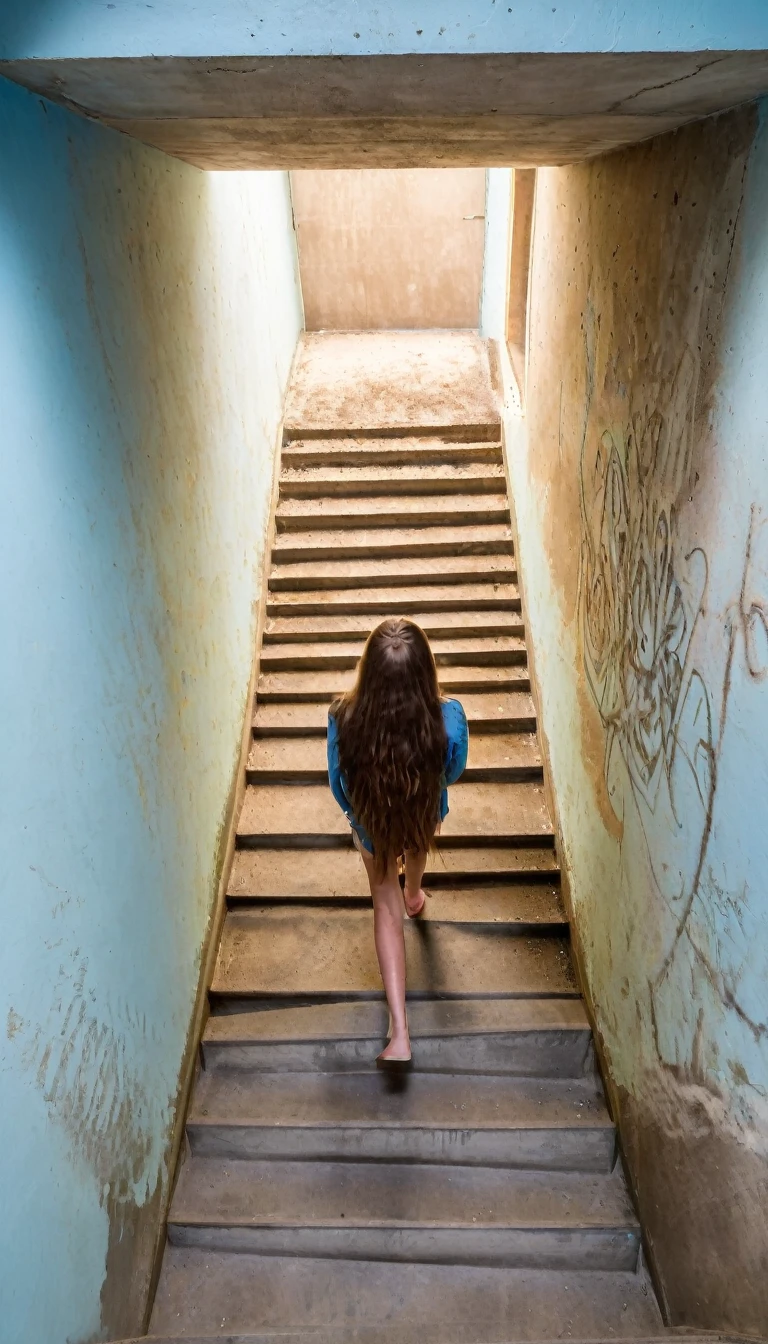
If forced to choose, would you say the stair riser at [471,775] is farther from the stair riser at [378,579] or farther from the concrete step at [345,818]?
the stair riser at [378,579]

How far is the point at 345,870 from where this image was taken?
364 cm

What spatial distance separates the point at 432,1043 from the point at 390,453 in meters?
3.73

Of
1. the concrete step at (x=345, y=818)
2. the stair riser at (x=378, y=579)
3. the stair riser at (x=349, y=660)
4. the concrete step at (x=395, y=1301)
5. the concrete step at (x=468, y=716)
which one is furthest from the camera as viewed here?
the stair riser at (x=378, y=579)

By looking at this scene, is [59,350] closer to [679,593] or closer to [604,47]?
[604,47]

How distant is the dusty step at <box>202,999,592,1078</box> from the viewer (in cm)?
290

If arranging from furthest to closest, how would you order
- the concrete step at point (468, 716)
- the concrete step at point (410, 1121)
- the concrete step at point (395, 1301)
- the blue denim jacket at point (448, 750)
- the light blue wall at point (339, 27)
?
the concrete step at point (468, 716) → the concrete step at point (410, 1121) → the blue denim jacket at point (448, 750) → the concrete step at point (395, 1301) → the light blue wall at point (339, 27)

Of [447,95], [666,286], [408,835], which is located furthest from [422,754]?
[447,95]

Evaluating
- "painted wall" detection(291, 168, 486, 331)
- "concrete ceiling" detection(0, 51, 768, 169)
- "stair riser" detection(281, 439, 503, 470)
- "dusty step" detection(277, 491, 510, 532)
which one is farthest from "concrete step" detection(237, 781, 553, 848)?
"painted wall" detection(291, 168, 486, 331)

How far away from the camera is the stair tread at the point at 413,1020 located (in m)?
2.93

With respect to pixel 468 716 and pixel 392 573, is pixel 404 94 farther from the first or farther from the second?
pixel 392 573

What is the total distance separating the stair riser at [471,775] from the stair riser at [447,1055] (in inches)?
53.4

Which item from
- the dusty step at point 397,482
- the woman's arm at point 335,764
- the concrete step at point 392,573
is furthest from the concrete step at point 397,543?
the woman's arm at point 335,764

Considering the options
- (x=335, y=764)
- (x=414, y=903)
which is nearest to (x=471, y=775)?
(x=414, y=903)

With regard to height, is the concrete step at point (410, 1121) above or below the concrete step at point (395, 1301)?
above
